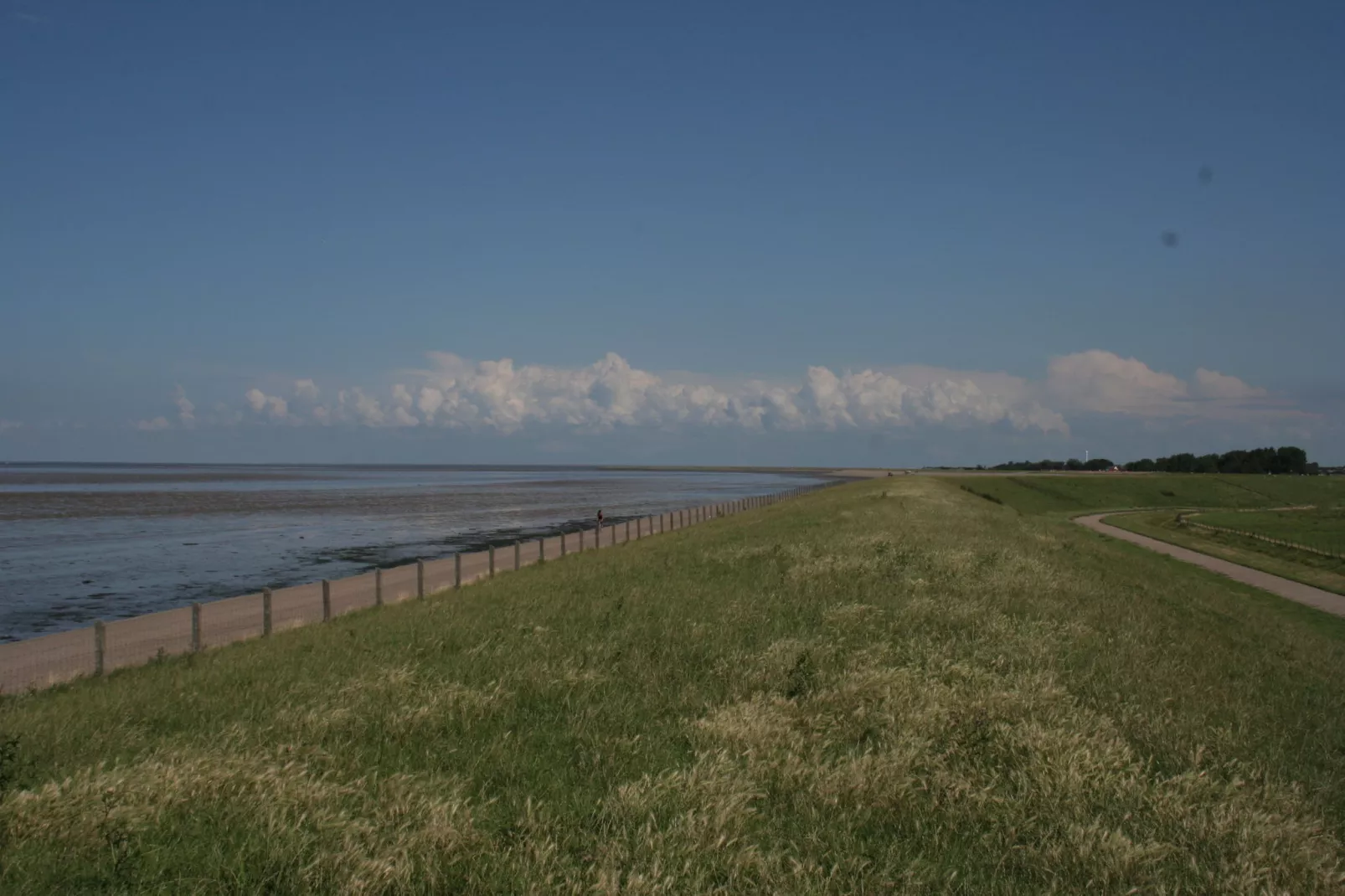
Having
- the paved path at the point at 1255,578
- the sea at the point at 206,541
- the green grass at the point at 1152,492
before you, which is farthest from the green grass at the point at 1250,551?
the sea at the point at 206,541

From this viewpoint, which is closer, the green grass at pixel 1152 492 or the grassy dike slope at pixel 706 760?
the grassy dike slope at pixel 706 760

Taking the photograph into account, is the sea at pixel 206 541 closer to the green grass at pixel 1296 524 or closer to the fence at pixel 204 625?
the fence at pixel 204 625

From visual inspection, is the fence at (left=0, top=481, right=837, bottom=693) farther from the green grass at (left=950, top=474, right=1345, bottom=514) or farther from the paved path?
the green grass at (left=950, top=474, right=1345, bottom=514)

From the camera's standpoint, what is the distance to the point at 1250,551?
51.2m

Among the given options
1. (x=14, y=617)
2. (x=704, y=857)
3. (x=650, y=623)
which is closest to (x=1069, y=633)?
(x=650, y=623)

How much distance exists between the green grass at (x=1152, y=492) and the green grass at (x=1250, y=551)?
24.0 meters

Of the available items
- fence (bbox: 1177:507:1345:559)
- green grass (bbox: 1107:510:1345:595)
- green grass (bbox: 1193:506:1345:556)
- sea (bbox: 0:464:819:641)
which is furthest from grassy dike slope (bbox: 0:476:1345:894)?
green grass (bbox: 1193:506:1345:556)

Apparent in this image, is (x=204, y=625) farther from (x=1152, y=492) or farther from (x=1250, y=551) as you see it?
(x=1152, y=492)

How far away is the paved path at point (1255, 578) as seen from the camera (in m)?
32.4

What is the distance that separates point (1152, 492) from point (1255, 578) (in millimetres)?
85195

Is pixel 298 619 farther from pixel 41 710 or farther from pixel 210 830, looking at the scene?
pixel 210 830

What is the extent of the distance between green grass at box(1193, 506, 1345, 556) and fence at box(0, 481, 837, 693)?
134 ft

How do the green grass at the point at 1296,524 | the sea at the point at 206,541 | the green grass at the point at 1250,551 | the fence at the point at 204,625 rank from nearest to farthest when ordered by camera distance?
the fence at the point at 204,625 → the sea at the point at 206,541 → the green grass at the point at 1250,551 → the green grass at the point at 1296,524

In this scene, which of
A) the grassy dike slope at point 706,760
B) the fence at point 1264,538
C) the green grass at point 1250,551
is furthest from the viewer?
the fence at point 1264,538
